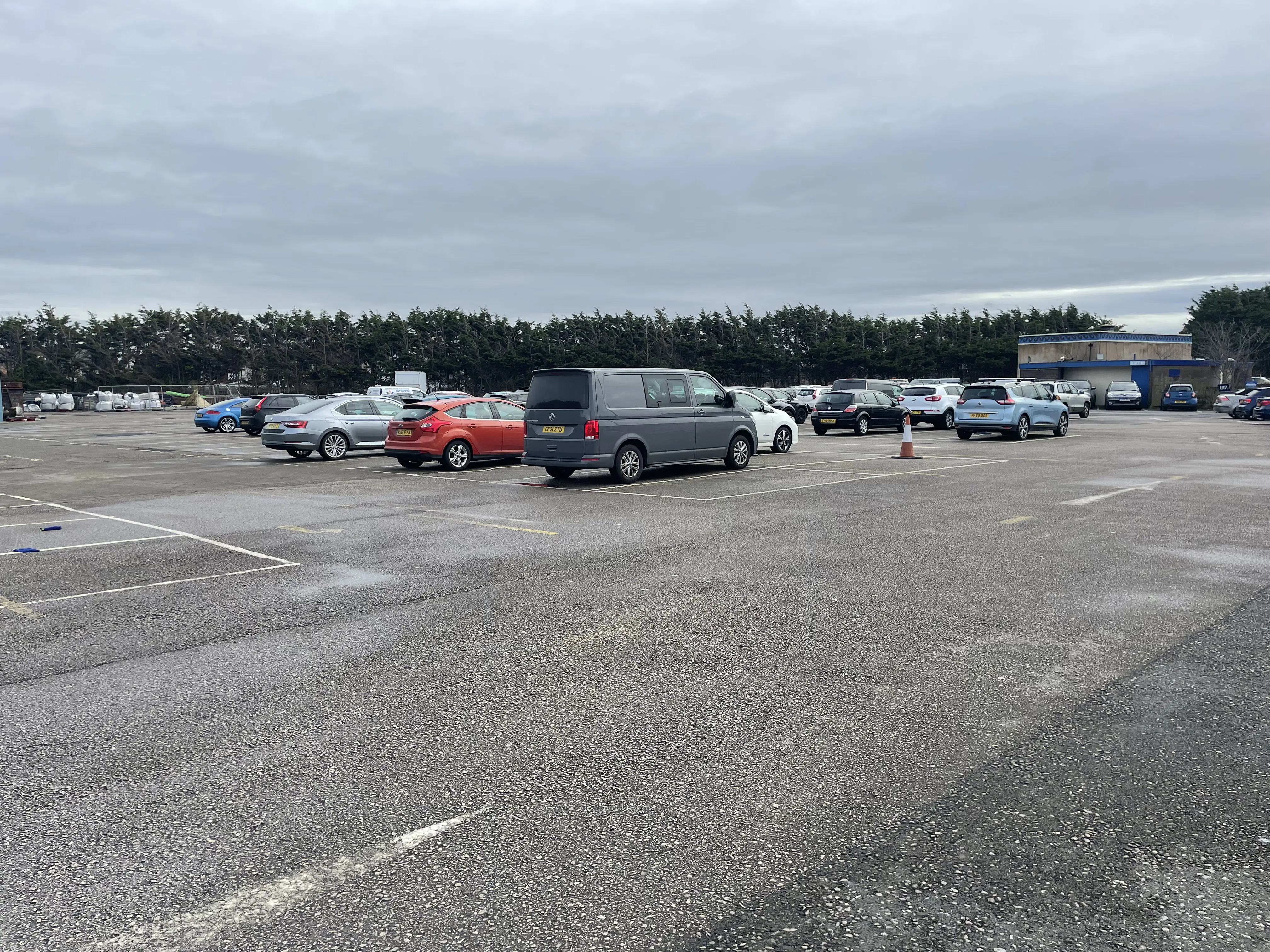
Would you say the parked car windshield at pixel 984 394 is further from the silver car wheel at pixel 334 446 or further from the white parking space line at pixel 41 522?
the white parking space line at pixel 41 522

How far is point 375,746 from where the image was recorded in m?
4.34

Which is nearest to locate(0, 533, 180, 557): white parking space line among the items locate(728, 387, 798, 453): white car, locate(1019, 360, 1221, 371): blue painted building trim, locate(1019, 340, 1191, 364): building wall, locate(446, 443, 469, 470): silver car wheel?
locate(446, 443, 469, 470): silver car wheel

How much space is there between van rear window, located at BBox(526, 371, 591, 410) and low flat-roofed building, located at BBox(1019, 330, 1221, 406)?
53.5 m

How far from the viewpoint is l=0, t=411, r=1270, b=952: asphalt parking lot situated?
2.98 metres

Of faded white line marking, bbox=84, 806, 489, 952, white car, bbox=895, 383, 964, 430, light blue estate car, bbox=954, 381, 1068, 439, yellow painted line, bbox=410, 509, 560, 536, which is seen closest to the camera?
faded white line marking, bbox=84, 806, 489, 952

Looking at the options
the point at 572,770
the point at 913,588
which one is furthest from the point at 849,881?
the point at 913,588

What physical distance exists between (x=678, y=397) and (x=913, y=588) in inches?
369

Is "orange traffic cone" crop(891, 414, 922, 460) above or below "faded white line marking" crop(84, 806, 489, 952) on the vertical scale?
above

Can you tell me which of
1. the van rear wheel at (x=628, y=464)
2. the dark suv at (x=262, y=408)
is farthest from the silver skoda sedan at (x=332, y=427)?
the dark suv at (x=262, y=408)

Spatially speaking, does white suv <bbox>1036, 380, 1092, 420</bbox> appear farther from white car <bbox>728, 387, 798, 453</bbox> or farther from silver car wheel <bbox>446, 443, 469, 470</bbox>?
silver car wheel <bbox>446, 443, 469, 470</bbox>

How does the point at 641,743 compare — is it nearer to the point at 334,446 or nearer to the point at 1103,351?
the point at 334,446

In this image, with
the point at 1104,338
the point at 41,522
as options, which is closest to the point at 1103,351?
the point at 1104,338

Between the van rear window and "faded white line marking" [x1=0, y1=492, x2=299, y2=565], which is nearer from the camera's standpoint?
"faded white line marking" [x1=0, y1=492, x2=299, y2=565]

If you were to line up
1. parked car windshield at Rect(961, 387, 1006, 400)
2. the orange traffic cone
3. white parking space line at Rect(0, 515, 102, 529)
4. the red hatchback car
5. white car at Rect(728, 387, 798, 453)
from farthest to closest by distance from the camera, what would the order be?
1. parked car windshield at Rect(961, 387, 1006, 400)
2. white car at Rect(728, 387, 798, 453)
3. the orange traffic cone
4. the red hatchback car
5. white parking space line at Rect(0, 515, 102, 529)
